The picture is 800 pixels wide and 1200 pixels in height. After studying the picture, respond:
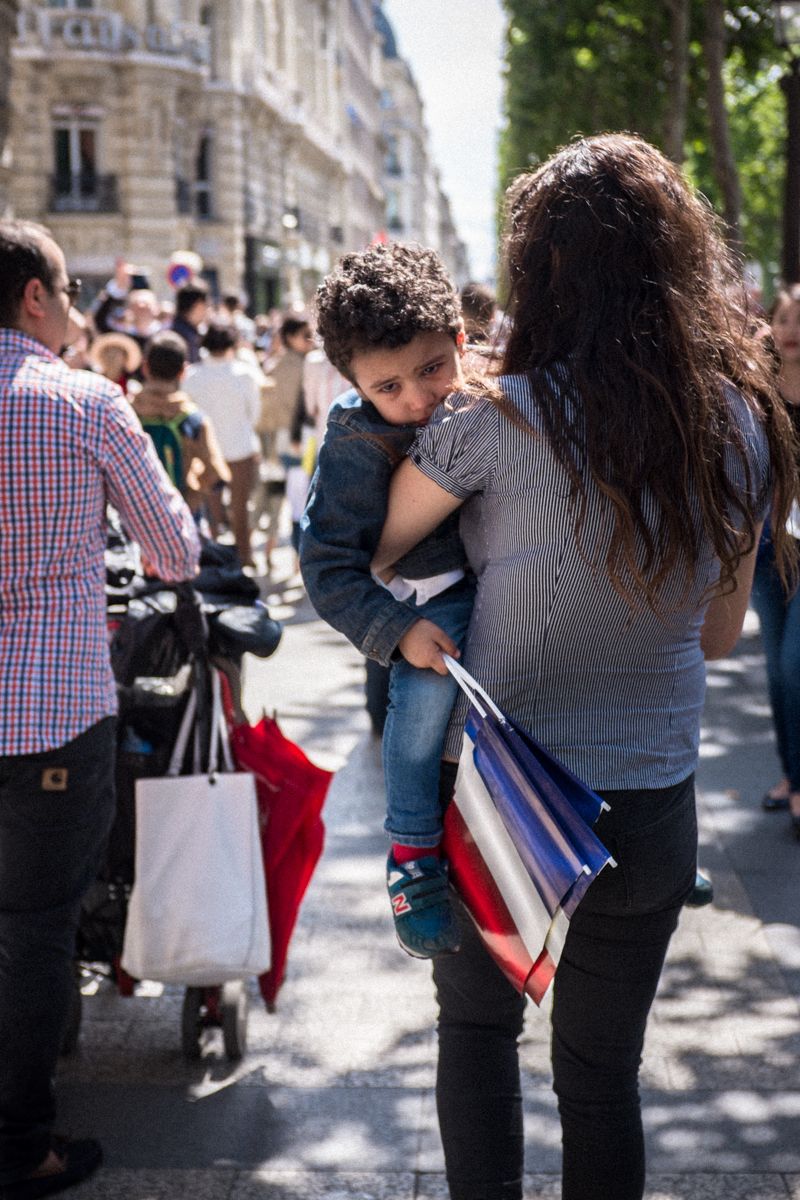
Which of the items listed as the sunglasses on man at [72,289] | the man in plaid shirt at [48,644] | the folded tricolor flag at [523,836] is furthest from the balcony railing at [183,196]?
the folded tricolor flag at [523,836]

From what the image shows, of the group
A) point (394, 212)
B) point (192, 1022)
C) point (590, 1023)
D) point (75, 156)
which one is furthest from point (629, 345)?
point (394, 212)

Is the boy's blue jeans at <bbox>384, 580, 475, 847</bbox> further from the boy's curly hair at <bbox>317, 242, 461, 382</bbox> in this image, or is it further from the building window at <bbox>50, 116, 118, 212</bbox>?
the building window at <bbox>50, 116, 118, 212</bbox>

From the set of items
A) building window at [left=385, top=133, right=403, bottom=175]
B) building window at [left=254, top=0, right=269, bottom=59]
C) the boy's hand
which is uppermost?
building window at [left=385, top=133, right=403, bottom=175]

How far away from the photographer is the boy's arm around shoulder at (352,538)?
2564 millimetres

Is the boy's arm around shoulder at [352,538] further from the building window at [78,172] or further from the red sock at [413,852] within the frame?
the building window at [78,172]

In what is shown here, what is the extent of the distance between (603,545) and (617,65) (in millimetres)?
29679

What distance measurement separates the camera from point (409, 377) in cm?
257

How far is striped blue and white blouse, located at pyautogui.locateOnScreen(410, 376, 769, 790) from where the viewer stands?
7.94 ft

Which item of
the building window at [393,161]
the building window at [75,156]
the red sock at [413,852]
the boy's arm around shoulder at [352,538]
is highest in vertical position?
the building window at [393,161]

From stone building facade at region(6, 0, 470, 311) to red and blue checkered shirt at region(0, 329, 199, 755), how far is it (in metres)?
33.3

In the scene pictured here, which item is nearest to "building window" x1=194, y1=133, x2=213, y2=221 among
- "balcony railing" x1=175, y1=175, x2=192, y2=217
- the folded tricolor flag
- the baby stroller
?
"balcony railing" x1=175, y1=175, x2=192, y2=217

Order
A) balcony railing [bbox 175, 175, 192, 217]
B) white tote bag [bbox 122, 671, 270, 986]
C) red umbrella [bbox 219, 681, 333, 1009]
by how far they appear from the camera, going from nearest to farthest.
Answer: white tote bag [bbox 122, 671, 270, 986] < red umbrella [bbox 219, 681, 333, 1009] < balcony railing [bbox 175, 175, 192, 217]

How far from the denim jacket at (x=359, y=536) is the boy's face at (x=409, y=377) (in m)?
0.03

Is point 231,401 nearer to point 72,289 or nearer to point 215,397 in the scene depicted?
point 215,397
